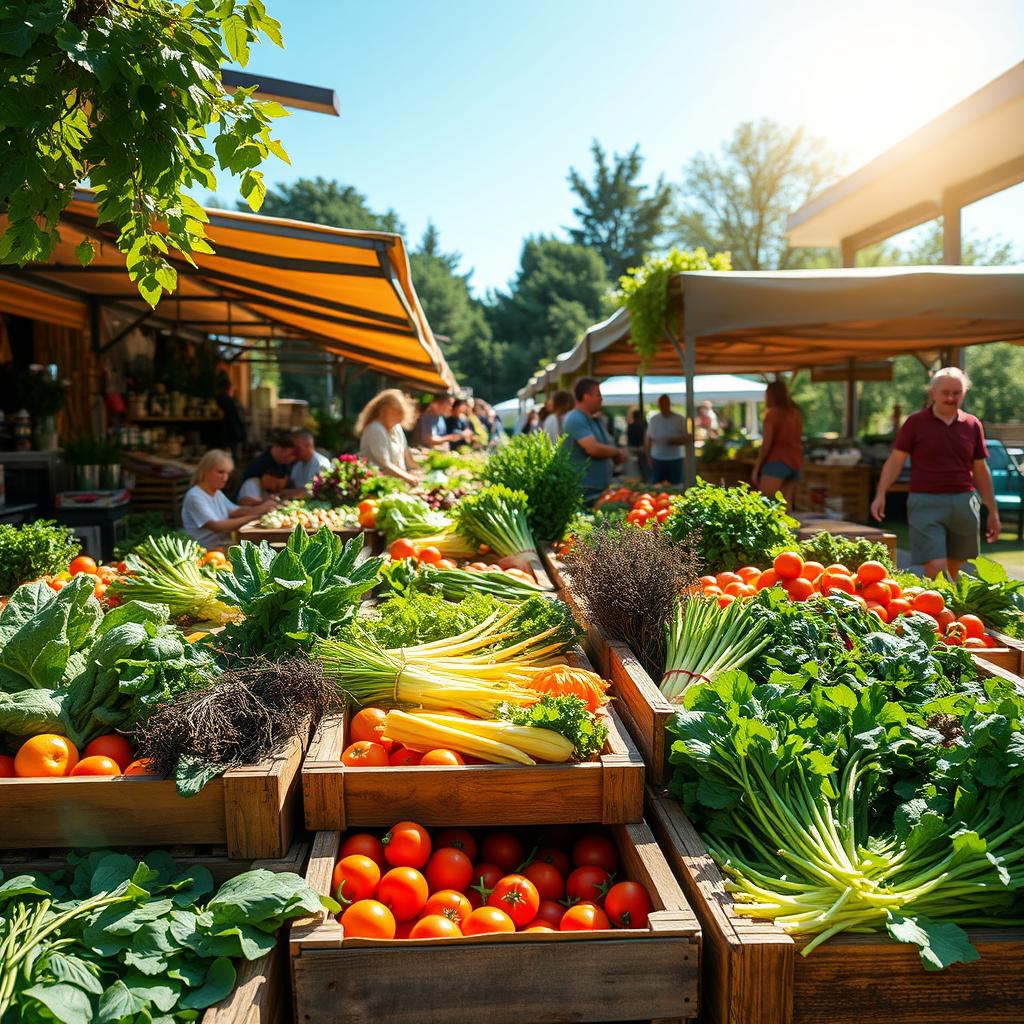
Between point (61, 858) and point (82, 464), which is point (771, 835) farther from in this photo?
point (82, 464)

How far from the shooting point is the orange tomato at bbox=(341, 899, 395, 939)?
204cm

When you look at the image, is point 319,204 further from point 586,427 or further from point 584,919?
point 584,919

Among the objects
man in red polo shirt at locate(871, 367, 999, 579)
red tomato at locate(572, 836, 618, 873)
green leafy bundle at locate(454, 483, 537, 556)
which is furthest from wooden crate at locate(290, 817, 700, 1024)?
man in red polo shirt at locate(871, 367, 999, 579)

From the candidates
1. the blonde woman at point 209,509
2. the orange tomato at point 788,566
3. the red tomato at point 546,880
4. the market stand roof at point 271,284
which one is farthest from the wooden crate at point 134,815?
the blonde woman at point 209,509

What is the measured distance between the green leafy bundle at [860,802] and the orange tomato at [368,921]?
0.81m

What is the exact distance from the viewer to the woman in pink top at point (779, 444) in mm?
8938

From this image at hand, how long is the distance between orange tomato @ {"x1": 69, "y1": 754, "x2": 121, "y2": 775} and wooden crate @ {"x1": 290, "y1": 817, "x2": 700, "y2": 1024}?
Answer: 73cm

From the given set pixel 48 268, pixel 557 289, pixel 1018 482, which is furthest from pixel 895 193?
pixel 557 289

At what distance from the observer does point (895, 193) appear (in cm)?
1498

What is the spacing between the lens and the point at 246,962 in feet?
6.29

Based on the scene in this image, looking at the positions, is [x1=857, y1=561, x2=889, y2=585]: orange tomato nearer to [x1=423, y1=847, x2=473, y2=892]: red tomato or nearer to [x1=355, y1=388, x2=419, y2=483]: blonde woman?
[x1=423, y1=847, x2=473, y2=892]: red tomato

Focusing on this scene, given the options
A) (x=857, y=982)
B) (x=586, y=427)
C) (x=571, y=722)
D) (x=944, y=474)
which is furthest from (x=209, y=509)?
(x=857, y=982)

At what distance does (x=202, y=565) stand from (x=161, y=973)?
2.84 metres

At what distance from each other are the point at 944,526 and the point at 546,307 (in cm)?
4627
